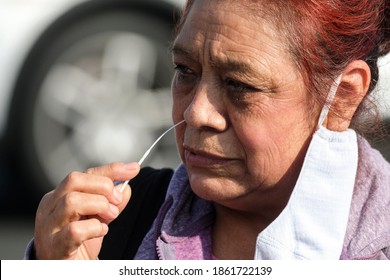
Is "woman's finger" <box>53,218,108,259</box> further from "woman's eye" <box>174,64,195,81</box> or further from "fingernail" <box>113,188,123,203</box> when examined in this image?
"woman's eye" <box>174,64,195,81</box>

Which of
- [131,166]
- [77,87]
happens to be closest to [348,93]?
[131,166]

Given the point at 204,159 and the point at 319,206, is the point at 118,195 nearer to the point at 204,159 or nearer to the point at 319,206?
the point at 204,159

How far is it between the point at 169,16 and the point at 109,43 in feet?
1.49

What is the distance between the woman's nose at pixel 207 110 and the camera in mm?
2715

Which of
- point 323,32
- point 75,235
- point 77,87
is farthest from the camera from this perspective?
point 77,87

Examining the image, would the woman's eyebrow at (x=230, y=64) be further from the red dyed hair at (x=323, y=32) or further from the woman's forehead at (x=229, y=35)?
the red dyed hair at (x=323, y=32)

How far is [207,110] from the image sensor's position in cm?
272

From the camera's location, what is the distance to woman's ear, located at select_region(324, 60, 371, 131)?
9.18 feet

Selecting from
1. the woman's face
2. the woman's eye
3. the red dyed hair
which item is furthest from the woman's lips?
the red dyed hair

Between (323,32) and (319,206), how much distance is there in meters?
0.50

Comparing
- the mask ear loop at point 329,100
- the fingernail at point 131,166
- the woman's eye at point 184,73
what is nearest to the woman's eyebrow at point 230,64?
the woman's eye at point 184,73

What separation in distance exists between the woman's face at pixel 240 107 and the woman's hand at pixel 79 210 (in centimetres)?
26

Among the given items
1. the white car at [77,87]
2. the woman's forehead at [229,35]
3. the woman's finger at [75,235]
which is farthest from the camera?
the white car at [77,87]
